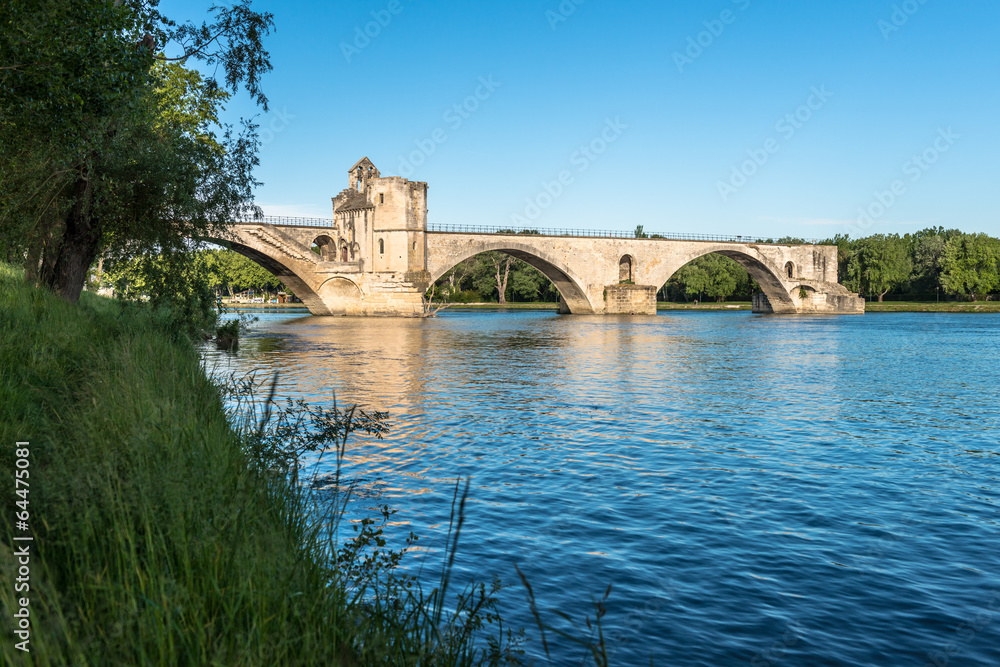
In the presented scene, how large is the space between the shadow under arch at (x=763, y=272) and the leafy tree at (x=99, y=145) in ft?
207

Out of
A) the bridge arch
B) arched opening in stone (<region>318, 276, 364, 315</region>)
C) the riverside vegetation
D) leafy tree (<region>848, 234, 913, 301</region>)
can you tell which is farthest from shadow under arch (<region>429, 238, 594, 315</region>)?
the riverside vegetation

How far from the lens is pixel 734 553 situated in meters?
6.48

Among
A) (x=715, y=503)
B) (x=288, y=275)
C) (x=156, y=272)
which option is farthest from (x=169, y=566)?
(x=288, y=275)

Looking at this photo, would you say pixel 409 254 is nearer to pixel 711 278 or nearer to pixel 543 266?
Answer: pixel 543 266

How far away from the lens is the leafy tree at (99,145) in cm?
827

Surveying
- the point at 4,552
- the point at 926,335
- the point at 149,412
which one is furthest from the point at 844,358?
the point at 4,552

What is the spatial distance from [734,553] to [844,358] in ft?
71.9

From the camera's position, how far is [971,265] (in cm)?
7906

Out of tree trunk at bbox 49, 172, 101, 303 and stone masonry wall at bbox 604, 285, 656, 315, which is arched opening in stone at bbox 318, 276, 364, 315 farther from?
tree trunk at bbox 49, 172, 101, 303

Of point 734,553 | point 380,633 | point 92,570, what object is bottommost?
point 734,553

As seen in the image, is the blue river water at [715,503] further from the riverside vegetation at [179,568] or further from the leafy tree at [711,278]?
the leafy tree at [711,278]

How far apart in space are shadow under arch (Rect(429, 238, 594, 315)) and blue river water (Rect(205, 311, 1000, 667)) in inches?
1755

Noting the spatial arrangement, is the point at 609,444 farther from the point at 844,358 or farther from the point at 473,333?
the point at 473,333

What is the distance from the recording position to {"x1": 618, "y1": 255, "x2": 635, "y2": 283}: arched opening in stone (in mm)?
72938
